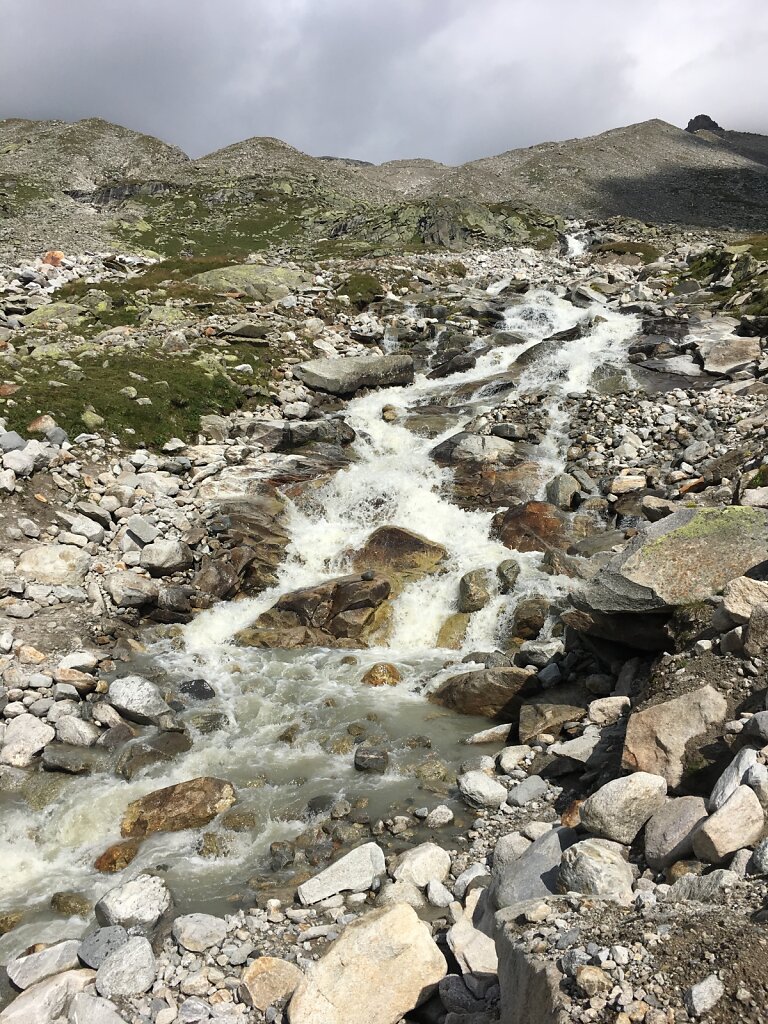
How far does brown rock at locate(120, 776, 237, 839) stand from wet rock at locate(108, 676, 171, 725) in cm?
191

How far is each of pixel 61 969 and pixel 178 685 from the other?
247 inches

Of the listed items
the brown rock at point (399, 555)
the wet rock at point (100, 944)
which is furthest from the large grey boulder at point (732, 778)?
the brown rock at point (399, 555)

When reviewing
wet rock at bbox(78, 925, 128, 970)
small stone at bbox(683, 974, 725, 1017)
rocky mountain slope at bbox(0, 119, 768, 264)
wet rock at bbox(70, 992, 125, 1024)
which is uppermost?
rocky mountain slope at bbox(0, 119, 768, 264)

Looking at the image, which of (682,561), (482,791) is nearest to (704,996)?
(482,791)

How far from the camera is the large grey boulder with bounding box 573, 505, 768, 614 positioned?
31.4ft

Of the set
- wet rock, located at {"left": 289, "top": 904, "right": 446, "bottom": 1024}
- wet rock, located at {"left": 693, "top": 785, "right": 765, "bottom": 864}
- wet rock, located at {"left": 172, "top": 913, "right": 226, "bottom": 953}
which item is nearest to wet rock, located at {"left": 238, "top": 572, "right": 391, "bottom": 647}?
wet rock, located at {"left": 172, "top": 913, "right": 226, "bottom": 953}

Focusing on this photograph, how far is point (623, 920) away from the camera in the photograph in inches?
170

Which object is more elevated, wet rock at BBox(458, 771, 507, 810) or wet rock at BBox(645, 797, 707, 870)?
wet rock at BBox(645, 797, 707, 870)

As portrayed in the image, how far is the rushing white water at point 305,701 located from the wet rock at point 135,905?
419 millimetres

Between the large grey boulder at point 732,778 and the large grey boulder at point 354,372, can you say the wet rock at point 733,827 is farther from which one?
the large grey boulder at point 354,372

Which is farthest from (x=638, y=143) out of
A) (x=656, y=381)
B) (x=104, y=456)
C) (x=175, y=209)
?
(x=104, y=456)

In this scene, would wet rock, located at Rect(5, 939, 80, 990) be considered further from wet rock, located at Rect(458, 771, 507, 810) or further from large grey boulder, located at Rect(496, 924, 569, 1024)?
wet rock, located at Rect(458, 771, 507, 810)

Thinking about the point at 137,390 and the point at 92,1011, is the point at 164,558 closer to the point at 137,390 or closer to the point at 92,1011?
the point at 137,390

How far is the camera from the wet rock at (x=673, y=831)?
18.2 ft
